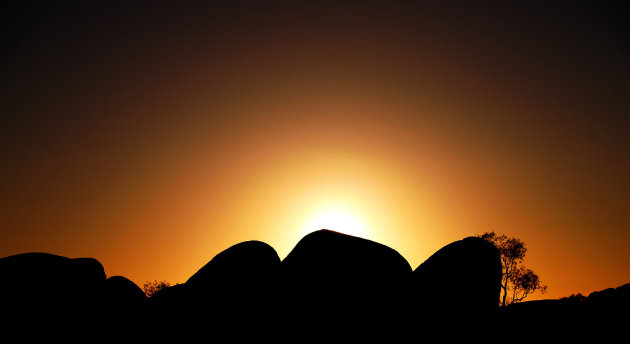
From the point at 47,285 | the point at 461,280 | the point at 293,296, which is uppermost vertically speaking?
the point at 461,280

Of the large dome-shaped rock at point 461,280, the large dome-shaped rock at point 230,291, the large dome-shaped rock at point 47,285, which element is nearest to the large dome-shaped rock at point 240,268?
the large dome-shaped rock at point 230,291

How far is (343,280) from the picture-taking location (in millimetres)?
13031

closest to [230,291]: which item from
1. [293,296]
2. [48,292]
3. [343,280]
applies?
[293,296]

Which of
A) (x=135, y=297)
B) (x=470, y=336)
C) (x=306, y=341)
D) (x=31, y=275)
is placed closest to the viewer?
(x=306, y=341)

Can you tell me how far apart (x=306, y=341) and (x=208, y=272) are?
4113mm

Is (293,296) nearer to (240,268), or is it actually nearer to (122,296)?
(240,268)

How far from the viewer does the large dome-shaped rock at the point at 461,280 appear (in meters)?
13.2

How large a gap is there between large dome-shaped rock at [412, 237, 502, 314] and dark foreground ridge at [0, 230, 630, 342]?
0.03m

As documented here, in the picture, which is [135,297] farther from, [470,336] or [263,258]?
[470,336]

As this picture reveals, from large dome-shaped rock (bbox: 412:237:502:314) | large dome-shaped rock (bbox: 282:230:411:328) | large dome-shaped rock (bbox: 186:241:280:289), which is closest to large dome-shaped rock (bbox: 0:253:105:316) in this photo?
large dome-shaped rock (bbox: 186:241:280:289)

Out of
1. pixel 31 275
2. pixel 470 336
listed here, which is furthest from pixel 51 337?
Answer: pixel 470 336

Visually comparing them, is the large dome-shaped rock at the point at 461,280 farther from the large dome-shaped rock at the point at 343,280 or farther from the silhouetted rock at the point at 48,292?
the silhouetted rock at the point at 48,292

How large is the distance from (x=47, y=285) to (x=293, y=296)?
808cm

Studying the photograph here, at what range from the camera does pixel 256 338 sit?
12.4 metres
